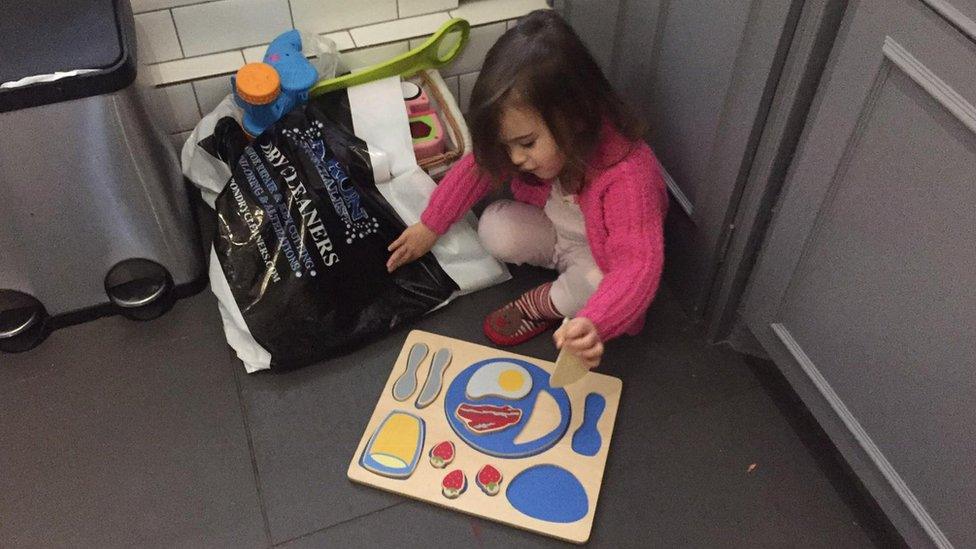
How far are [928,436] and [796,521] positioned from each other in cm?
24

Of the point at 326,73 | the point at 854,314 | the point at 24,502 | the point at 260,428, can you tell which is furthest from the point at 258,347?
the point at 854,314

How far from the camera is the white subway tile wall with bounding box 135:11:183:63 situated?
50.4 inches

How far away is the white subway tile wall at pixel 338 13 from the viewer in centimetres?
137

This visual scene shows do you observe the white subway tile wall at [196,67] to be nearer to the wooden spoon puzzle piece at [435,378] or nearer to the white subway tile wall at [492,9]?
the white subway tile wall at [492,9]

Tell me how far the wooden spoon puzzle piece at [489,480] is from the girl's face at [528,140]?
0.40 metres

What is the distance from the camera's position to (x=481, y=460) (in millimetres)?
1042

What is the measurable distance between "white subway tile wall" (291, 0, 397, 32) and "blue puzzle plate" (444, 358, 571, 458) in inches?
26.5

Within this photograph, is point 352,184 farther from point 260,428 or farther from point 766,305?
point 766,305

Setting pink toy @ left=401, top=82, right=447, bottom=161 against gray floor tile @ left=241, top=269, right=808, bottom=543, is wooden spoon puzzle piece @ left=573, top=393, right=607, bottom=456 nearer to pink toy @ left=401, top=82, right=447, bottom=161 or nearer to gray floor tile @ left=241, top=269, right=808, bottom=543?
gray floor tile @ left=241, top=269, right=808, bottom=543

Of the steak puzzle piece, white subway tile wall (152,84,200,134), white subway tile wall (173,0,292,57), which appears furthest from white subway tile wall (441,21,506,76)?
the steak puzzle piece

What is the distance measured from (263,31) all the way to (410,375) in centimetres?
67

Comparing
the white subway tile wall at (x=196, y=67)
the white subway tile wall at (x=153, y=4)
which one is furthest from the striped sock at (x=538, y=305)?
the white subway tile wall at (x=153, y=4)

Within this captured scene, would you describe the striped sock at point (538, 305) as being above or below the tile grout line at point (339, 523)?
above

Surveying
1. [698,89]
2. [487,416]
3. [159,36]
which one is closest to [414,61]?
[159,36]
